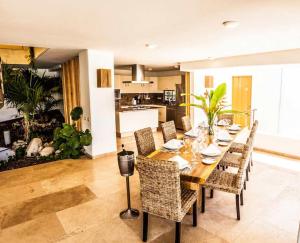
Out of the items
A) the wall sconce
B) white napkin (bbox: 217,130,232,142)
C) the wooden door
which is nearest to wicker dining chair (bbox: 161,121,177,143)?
white napkin (bbox: 217,130,232,142)

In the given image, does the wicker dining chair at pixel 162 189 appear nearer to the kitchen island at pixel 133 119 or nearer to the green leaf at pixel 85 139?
the green leaf at pixel 85 139

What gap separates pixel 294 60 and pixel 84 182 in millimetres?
4671

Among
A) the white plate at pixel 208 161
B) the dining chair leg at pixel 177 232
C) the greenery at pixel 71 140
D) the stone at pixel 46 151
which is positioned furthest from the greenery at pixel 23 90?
the dining chair leg at pixel 177 232

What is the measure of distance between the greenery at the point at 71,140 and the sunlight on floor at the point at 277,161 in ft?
12.5

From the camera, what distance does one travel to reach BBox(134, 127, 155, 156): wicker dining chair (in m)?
3.09

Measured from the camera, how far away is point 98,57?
4734 millimetres

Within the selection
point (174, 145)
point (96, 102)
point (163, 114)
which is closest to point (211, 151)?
point (174, 145)

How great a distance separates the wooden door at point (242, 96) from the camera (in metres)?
7.04

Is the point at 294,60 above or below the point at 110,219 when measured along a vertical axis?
above

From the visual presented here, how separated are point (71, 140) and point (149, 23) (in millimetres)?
3180

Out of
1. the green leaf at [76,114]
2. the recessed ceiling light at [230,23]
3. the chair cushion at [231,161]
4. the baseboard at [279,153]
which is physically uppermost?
the recessed ceiling light at [230,23]

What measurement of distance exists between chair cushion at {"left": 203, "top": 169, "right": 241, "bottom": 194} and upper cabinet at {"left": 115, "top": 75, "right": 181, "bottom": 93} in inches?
243

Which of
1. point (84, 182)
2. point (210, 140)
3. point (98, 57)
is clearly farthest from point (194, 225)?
point (98, 57)

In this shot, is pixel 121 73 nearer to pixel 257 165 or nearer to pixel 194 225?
pixel 257 165
